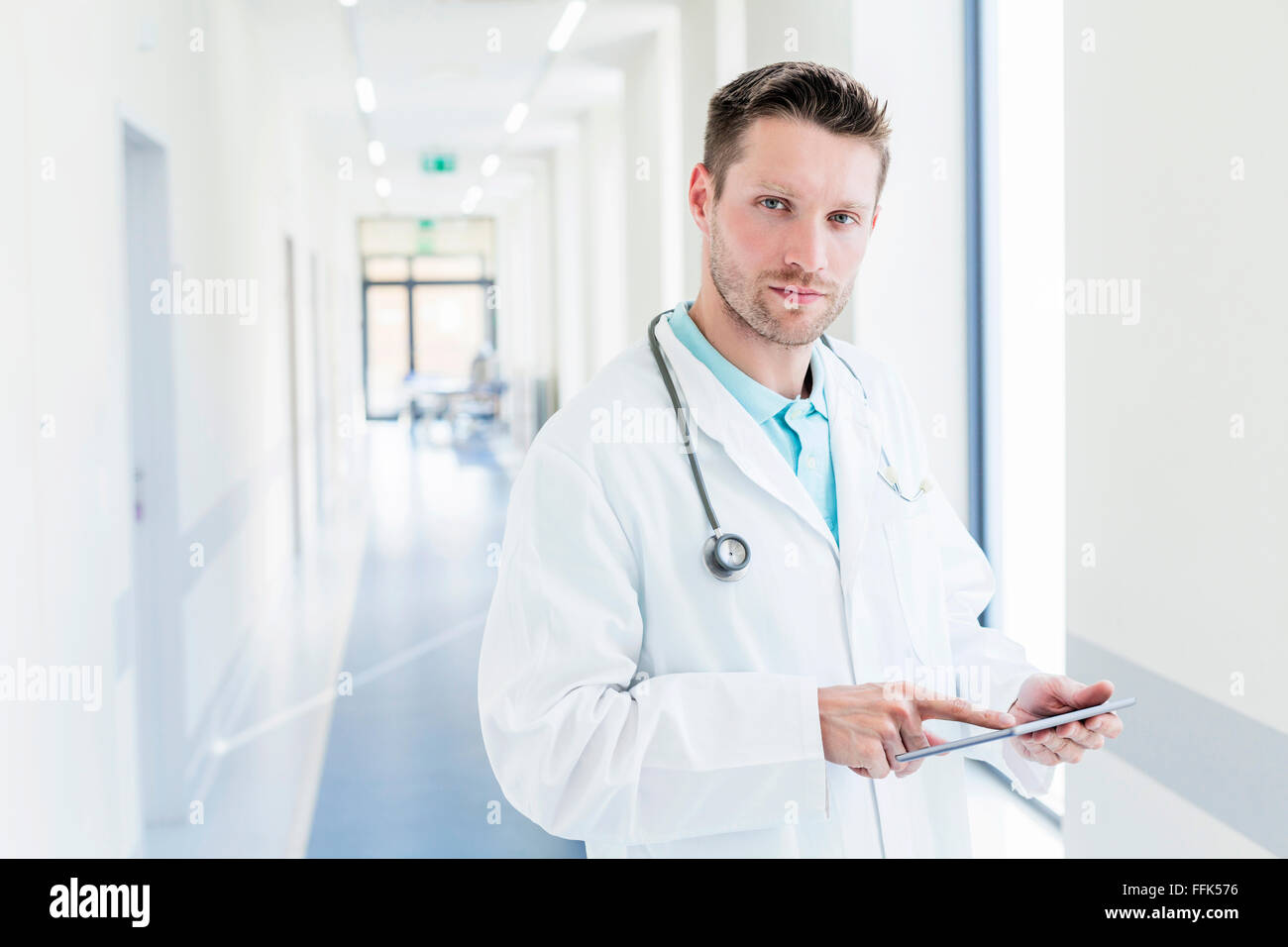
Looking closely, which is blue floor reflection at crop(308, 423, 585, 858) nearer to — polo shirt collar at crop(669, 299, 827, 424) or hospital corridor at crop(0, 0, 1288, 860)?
hospital corridor at crop(0, 0, 1288, 860)

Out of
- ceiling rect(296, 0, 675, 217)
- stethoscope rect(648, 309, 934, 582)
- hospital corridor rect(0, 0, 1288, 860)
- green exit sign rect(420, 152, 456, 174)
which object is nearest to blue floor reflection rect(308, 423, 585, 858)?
hospital corridor rect(0, 0, 1288, 860)

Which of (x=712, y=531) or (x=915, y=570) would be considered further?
(x=915, y=570)

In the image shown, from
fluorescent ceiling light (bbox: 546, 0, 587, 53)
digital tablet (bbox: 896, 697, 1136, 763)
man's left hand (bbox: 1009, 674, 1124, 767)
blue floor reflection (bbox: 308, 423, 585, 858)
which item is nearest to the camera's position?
digital tablet (bbox: 896, 697, 1136, 763)

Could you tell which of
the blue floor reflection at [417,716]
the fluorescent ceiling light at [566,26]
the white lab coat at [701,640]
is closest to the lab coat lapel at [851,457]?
the white lab coat at [701,640]

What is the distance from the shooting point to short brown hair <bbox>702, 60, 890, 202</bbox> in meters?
1.22

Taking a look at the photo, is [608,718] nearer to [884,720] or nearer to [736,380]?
[884,720]

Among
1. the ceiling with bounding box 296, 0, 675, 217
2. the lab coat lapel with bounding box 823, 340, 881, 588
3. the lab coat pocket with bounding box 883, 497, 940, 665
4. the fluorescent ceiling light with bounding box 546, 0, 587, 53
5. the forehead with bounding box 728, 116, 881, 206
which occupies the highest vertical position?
the ceiling with bounding box 296, 0, 675, 217

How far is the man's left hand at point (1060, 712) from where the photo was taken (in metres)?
1.18

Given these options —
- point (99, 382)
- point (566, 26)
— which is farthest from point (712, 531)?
point (566, 26)

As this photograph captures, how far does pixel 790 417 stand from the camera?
1358 mm

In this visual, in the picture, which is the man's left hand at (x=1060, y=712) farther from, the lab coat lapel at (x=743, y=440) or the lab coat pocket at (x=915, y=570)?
the lab coat lapel at (x=743, y=440)

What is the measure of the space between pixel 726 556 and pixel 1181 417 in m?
1.16

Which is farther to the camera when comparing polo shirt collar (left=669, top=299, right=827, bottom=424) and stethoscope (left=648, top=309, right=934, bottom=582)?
polo shirt collar (left=669, top=299, right=827, bottom=424)
